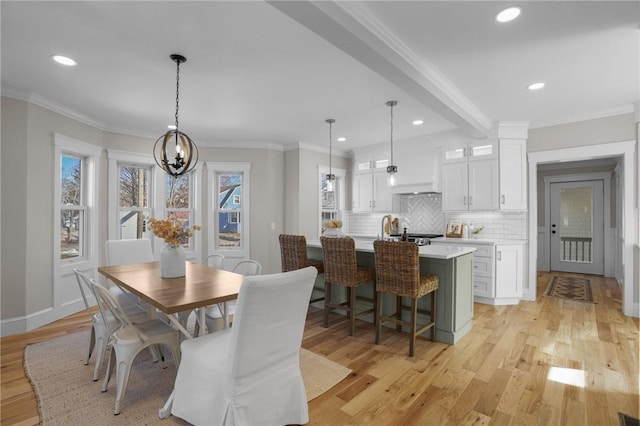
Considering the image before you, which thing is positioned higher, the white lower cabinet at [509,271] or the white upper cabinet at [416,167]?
the white upper cabinet at [416,167]

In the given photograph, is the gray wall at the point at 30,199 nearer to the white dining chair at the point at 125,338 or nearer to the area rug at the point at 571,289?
the white dining chair at the point at 125,338

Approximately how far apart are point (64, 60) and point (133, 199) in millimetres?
2739

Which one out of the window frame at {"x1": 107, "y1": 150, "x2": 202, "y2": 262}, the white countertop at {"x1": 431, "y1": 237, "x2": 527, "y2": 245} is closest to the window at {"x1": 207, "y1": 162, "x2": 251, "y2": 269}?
the window frame at {"x1": 107, "y1": 150, "x2": 202, "y2": 262}

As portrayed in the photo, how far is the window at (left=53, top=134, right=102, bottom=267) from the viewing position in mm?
4207

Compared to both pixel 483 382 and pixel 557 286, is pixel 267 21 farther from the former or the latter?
pixel 557 286

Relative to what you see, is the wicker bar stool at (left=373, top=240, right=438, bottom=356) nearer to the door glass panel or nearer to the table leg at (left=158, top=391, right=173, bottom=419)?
the table leg at (left=158, top=391, right=173, bottom=419)

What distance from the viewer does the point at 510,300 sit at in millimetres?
4594

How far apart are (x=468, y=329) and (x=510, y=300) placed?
5.12ft

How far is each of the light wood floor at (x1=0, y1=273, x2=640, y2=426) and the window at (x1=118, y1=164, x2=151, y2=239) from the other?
1606 mm

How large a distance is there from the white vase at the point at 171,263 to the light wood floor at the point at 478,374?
3.88 feet

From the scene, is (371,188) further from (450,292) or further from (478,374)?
(478,374)

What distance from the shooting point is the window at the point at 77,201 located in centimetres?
421

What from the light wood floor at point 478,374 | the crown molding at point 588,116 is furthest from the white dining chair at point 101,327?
the crown molding at point 588,116

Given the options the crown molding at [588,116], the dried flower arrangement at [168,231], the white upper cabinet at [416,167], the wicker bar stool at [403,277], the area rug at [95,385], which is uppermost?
the crown molding at [588,116]
